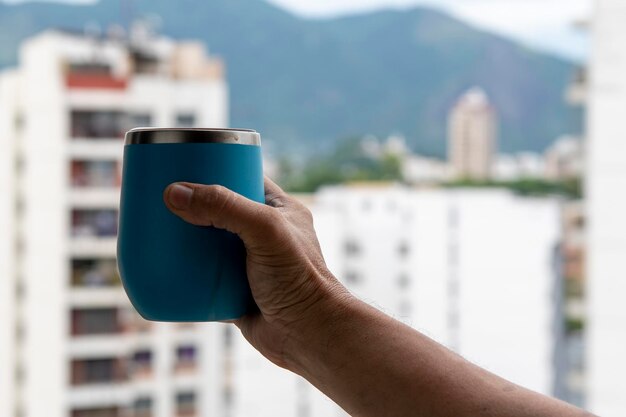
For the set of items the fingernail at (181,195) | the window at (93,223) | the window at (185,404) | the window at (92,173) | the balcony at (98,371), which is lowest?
the window at (185,404)

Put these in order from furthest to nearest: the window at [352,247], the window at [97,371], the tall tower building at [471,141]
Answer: the tall tower building at [471,141], the window at [352,247], the window at [97,371]

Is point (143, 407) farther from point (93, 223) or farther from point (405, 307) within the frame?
point (405, 307)

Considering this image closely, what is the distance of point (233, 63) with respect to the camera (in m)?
11.1

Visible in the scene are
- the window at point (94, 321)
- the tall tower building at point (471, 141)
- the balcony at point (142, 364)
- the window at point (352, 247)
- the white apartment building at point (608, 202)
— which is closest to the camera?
the white apartment building at point (608, 202)

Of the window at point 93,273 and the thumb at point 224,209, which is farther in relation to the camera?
the window at point 93,273

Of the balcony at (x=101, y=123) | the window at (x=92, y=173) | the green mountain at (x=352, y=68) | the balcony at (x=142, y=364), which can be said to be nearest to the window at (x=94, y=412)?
the balcony at (x=142, y=364)

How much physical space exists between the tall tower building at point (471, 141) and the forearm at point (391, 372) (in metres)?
12.3

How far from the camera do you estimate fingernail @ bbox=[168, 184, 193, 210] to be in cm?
38

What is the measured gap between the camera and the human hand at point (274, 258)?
380 millimetres

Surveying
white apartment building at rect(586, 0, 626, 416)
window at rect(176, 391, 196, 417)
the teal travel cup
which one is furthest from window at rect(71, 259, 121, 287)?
the teal travel cup

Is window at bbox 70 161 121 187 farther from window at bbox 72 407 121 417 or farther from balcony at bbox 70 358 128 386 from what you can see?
window at bbox 72 407 121 417

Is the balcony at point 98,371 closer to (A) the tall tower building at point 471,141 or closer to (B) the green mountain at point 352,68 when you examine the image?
(B) the green mountain at point 352,68

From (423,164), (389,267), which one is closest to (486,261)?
(389,267)

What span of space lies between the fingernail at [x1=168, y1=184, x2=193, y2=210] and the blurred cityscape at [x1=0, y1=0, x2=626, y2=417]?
1502 mm
